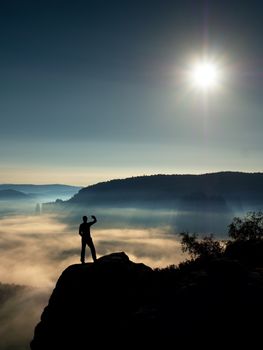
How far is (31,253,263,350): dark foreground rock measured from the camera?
1502 centimetres

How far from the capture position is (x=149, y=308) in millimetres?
17781

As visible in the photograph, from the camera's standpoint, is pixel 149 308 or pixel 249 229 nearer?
pixel 149 308

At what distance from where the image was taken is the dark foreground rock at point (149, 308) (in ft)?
49.3

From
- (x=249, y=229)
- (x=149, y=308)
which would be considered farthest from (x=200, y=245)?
(x=149, y=308)

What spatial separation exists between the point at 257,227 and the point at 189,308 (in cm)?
4372

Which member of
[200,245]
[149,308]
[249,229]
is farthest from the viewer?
A: [200,245]

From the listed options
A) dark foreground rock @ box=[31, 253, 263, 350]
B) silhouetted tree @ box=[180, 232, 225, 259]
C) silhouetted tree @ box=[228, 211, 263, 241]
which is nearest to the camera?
dark foreground rock @ box=[31, 253, 263, 350]

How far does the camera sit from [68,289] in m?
24.5

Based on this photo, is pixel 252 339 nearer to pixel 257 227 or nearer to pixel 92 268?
pixel 92 268

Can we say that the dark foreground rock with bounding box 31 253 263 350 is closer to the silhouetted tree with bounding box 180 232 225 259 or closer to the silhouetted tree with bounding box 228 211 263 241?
the silhouetted tree with bounding box 180 232 225 259

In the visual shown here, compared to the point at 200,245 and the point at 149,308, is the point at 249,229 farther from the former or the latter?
the point at 149,308

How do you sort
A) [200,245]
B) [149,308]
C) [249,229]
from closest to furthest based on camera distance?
[149,308] < [249,229] < [200,245]

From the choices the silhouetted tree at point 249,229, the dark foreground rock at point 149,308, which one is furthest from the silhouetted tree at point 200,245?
the dark foreground rock at point 149,308

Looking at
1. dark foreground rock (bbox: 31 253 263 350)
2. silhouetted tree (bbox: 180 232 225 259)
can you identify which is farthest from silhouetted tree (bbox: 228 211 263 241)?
dark foreground rock (bbox: 31 253 263 350)
